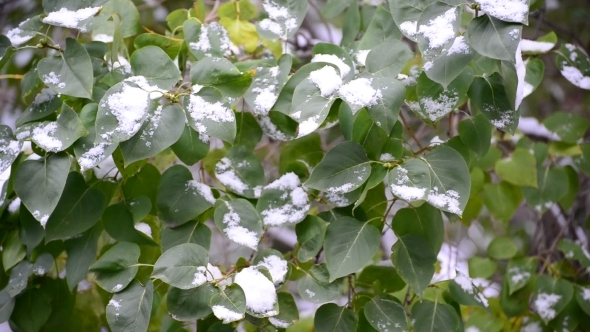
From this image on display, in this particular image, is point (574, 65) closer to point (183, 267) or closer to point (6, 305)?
point (183, 267)

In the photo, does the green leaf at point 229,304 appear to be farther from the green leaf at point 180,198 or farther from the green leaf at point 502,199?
the green leaf at point 502,199

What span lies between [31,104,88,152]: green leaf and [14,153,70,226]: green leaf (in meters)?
0.03

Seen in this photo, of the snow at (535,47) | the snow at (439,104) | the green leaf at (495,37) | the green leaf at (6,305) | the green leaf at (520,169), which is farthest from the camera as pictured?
the green leaf at (520,169)

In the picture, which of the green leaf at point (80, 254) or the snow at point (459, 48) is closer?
the snow at point (459, 48)

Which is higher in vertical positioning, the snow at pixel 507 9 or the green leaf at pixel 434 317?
the snow at pixel 507 9

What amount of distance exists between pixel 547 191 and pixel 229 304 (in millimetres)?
750

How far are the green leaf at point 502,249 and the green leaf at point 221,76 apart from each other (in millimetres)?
666

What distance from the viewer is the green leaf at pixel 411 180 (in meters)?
0.64

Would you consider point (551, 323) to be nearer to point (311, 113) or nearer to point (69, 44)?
point (311, 113)

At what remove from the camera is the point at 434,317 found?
79 cm

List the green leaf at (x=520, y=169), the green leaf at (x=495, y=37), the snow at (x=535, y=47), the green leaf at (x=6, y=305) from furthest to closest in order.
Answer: the green leaf at (x=520, y=169) < the snow at (x=535, y=47) < the green leaf at (x=6, y=305) < the green leaf at (x=495, y=37)

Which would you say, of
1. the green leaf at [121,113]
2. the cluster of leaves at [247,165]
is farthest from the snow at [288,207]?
the green leaf at [121,113]

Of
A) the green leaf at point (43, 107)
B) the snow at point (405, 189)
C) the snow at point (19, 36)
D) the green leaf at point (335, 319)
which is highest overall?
the snow at point (19, 36)

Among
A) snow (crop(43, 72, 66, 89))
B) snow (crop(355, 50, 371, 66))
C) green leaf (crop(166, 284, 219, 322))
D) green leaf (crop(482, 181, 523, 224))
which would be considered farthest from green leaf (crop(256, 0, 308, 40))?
green leaf (crop(482, 181, 523, 224))
